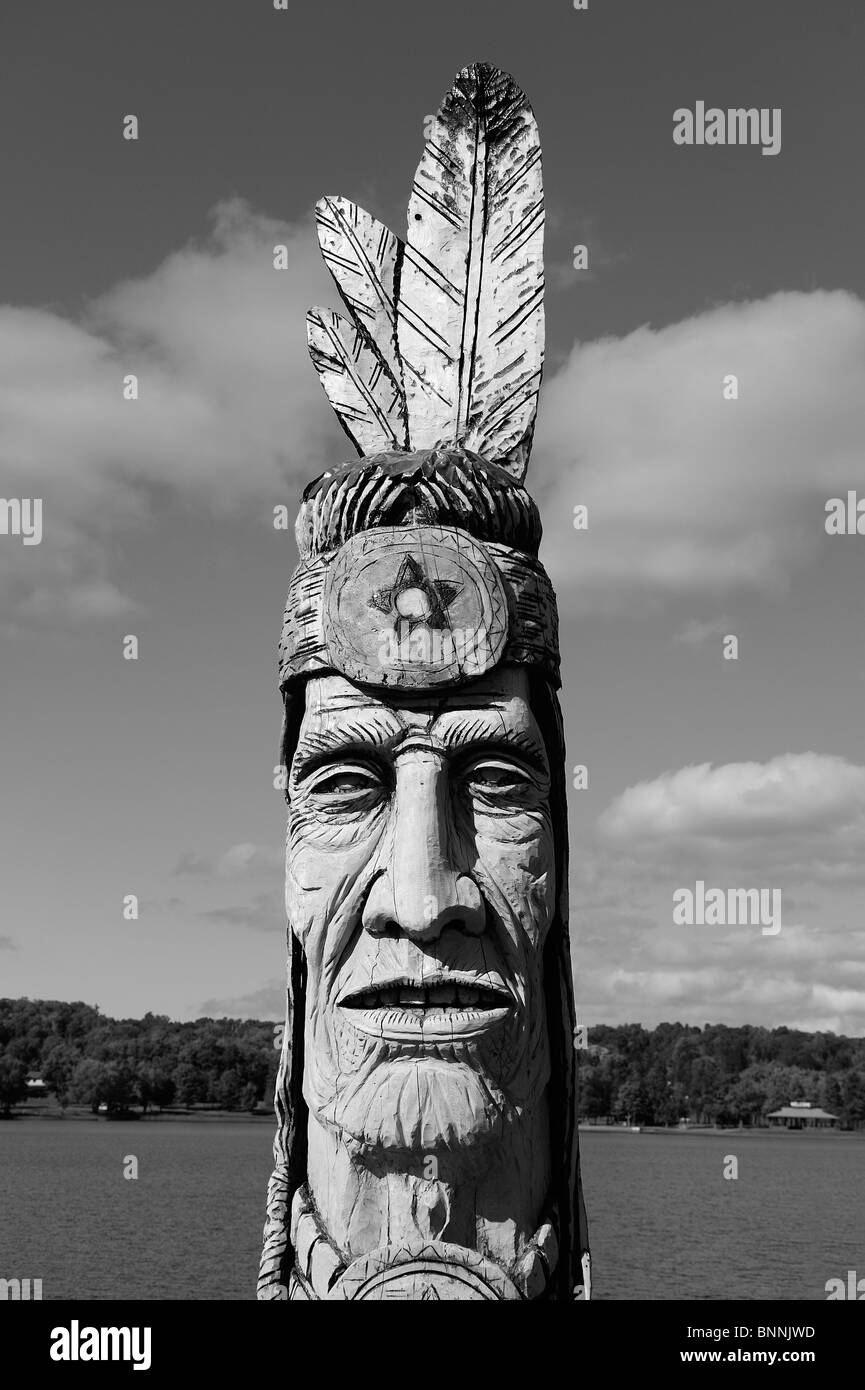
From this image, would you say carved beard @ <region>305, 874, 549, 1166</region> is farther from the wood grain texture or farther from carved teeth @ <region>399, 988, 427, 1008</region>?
the wood grain texture

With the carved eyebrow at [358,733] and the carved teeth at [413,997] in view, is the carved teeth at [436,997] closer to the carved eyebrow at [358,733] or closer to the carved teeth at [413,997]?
the carved teeth at [413,997]

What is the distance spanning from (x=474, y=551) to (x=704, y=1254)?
97.5 feet

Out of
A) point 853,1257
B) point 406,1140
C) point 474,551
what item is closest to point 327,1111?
point 406,1140

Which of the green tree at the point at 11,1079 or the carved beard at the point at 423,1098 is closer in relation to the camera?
the carved beard at the point at 423,1098

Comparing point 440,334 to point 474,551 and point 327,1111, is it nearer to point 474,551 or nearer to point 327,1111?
point 474,551

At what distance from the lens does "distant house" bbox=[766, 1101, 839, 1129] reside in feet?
258

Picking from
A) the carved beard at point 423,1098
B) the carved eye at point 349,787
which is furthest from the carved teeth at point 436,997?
the carved eye at point 349,787

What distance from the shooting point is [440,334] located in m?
5.66

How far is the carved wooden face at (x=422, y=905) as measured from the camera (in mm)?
4008

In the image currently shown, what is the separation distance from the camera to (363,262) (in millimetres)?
6156

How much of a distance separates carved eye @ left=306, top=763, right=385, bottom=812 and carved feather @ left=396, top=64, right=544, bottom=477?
176 cm

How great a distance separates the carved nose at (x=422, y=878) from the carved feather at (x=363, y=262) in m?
2.64

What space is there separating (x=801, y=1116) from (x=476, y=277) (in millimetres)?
85586

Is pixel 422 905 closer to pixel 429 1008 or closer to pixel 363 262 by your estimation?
pixel 429 1008
